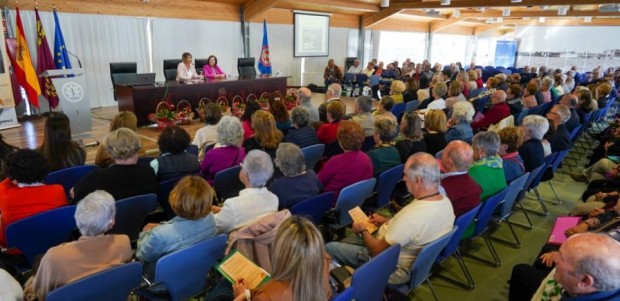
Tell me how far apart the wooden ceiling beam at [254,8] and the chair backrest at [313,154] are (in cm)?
800

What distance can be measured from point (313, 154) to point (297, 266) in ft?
8.48

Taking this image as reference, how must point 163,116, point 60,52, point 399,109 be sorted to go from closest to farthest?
point 399,109 < point 163,116 < point 60,52

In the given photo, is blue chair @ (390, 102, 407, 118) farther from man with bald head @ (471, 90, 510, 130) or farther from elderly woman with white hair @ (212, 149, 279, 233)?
elderly woman with white hair @ (212, 149, 279, 233)

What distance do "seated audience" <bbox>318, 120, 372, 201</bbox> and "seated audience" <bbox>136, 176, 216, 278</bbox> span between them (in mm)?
1285

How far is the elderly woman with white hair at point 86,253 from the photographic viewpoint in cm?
172

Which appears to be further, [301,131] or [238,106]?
[238,106]

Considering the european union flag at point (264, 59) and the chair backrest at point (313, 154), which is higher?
the european union flag at point (264, 59)

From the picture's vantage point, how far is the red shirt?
238cm

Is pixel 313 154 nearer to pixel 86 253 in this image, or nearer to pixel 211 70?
pixel 86 253

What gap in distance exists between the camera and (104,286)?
5.49ft

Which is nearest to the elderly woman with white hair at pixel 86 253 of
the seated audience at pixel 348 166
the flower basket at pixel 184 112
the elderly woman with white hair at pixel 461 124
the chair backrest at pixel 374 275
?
the chair backrest at pixel 374 275

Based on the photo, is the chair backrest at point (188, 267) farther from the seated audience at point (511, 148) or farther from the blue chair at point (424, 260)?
the seated audience at point (511, 148)

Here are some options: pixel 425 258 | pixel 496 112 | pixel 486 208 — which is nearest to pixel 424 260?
pixel 425 258

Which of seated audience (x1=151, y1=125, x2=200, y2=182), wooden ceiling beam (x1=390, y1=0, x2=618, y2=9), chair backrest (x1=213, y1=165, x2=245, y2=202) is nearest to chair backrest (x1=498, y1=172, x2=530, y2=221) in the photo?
chair backrest (x1=213, y1=165, x2=245, y2=202)
